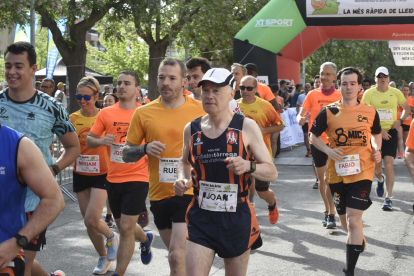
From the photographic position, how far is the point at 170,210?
15.0 ft

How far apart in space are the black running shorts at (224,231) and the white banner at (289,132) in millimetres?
13573

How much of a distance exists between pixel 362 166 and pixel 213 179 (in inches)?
99.6

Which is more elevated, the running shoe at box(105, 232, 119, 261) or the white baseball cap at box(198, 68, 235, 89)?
the white baseball cap at box(198, 68, 235, 89)

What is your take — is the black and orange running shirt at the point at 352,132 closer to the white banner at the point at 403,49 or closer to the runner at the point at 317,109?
the runner at the point at 317,109

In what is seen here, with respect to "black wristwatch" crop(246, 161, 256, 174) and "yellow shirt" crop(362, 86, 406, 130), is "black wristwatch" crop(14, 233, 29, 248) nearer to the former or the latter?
"black wristwatch" crop(246, 161, 256, 174)

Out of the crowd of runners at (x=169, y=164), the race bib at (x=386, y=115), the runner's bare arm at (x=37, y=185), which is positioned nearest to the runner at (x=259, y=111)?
the crowd of runners at (x=169, y=164)

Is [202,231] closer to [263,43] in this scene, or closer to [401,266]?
[401,266]

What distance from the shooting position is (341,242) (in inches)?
274

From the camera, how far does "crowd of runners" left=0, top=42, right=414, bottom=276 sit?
2854mm

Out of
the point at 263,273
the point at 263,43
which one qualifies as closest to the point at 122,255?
the point at 263,273

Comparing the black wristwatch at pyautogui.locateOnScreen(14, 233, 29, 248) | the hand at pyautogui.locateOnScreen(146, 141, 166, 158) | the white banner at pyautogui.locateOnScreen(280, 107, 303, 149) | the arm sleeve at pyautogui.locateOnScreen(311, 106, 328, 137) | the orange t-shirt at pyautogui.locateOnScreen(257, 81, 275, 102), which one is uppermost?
the orange t-shirt at pyautogui.locateOnScreen(257, 81, 275, 102)

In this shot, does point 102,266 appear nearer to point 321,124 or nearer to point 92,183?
point 92,183

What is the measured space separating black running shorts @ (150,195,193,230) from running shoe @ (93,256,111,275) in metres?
1.37

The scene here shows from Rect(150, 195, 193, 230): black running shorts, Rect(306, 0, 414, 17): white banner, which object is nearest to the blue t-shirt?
Rect(150, 195, 193, 230): black running shorts
